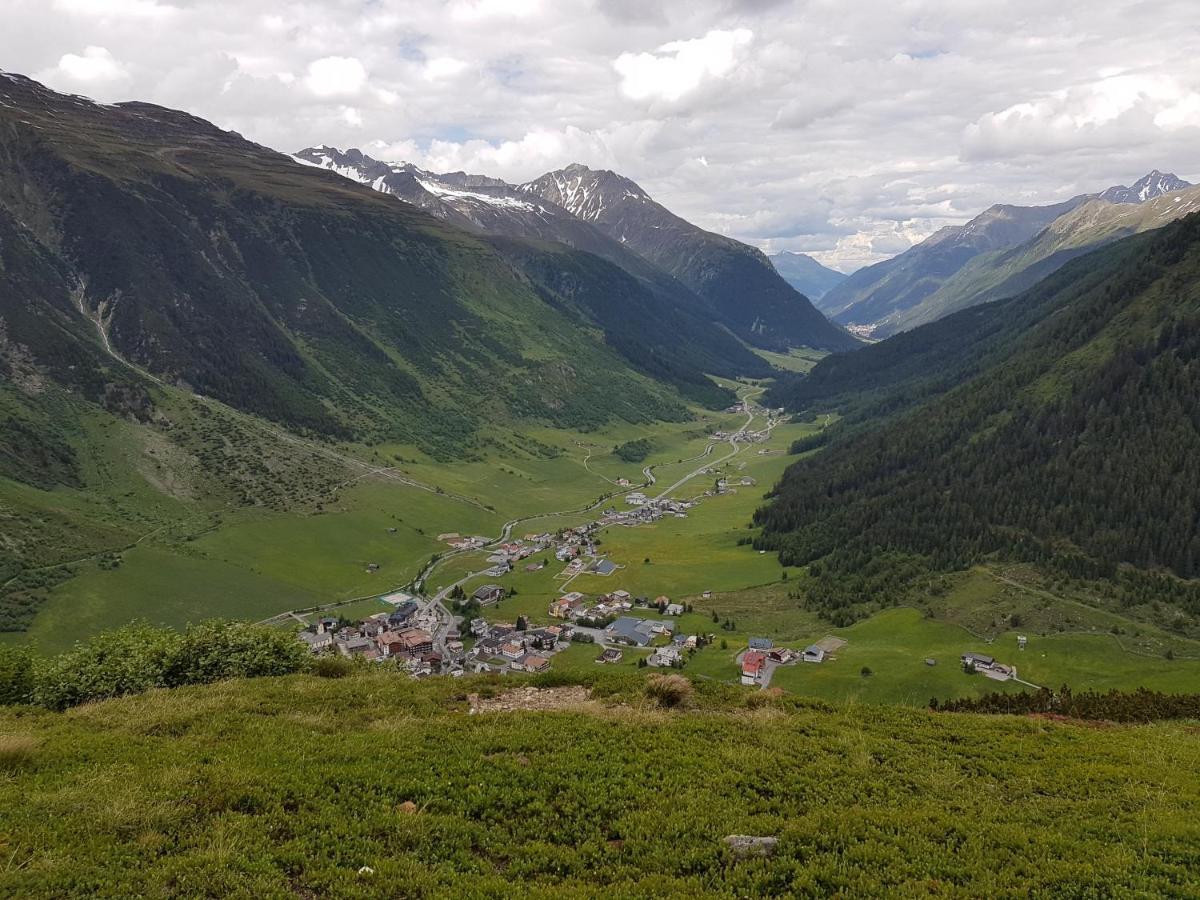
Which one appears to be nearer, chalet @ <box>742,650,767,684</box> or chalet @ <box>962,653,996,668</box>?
chalet @ <box>742,650,767,684</box>

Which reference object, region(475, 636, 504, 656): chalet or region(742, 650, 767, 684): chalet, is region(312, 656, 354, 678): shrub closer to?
region(742, 650, 767, 684): chalet

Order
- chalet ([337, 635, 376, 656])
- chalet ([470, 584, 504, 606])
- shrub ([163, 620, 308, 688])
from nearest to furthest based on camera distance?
shrub ([163, 620, 308, 688]) → chalet ([337, 635, 376, 656]) → chalet ([470, 584, 504, 606])

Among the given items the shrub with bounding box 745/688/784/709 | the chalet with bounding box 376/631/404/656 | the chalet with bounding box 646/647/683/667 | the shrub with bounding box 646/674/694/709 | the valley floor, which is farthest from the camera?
the chalet with bounding box 376/631/404/656

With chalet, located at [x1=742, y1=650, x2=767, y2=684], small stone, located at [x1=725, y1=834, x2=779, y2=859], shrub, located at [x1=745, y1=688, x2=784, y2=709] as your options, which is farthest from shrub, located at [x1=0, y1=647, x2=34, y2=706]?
chalet, located at [x1=742, y1=650, x2=767, y2=684]

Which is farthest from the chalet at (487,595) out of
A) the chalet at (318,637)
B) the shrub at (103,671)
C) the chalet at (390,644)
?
the shrub at (103,671)

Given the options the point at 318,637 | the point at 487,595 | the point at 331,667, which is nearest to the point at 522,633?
the point at 487,595

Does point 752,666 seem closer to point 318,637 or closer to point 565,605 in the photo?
point 565,605

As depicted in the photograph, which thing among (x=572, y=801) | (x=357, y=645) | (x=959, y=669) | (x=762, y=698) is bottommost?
(x=959, y=669)
